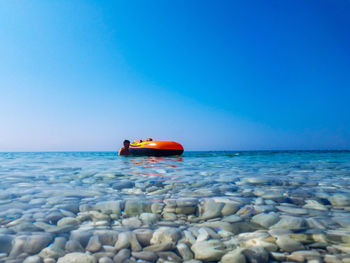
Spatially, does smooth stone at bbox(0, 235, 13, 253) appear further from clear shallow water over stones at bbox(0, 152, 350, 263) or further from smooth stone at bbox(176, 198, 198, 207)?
smooth stone at bbox(176, 198, 198, 207)

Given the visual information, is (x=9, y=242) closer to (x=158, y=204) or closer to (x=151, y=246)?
(x=151, y=246)

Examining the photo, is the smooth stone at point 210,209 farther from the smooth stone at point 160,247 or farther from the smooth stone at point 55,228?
the smooth stone at point 55,228

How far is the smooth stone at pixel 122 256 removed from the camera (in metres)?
1.47

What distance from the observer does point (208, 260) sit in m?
1.49

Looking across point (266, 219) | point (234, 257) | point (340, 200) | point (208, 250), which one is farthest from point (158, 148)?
point (234, 257)

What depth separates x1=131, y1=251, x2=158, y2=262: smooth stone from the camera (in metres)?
1.50

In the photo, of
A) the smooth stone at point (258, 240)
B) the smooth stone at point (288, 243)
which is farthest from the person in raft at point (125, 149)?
the smooth stone at point (288, 243)

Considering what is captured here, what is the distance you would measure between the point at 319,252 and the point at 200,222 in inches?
40.8

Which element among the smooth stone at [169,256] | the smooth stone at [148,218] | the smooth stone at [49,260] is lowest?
the smooth stone at [169,256]

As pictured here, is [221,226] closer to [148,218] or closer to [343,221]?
[148,218]

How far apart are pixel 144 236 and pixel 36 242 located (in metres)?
0.84

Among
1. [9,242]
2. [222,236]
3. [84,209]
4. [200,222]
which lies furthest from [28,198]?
[222,236]

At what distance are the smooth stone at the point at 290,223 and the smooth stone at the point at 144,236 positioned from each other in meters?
1.16

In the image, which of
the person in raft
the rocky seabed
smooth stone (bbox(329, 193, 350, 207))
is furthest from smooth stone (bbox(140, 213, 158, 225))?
the person in raft
